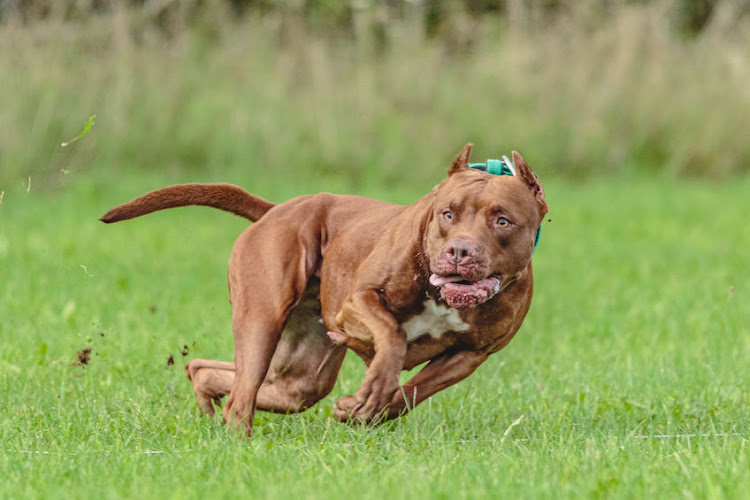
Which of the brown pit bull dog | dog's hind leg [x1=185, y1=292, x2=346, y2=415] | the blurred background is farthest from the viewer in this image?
the blurred background

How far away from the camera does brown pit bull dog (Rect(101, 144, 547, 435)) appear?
461cm

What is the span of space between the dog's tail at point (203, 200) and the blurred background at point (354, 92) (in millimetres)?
6260

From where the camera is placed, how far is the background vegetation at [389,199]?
4.32 meters

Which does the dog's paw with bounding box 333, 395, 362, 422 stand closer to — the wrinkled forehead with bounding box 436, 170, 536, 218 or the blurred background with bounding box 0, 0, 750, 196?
the wrinkled forehead with bounding box 436, 170, 536, 218

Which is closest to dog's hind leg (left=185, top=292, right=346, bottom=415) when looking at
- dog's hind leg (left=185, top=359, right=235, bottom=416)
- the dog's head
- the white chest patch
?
dog's hind leg (left=185, top=359, right=235, bottom=416)

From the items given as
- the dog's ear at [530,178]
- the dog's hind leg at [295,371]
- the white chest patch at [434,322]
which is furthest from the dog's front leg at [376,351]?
the dog's ear at [530,178]

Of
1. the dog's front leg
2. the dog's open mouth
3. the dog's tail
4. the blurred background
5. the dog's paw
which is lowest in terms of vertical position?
the blurred background

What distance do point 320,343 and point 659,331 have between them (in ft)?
9.41

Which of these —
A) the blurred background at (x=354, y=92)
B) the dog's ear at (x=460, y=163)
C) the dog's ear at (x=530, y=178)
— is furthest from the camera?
the blurred background at (x=354, y=92)

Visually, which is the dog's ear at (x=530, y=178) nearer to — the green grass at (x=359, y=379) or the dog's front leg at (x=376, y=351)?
the dog's front leg at (x=376, y=351)

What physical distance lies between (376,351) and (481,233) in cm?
62

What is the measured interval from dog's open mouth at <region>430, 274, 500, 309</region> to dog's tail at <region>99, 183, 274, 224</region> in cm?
147

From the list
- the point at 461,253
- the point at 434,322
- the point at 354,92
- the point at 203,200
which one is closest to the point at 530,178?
the point at 461,253

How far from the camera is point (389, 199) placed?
12.8 metres
